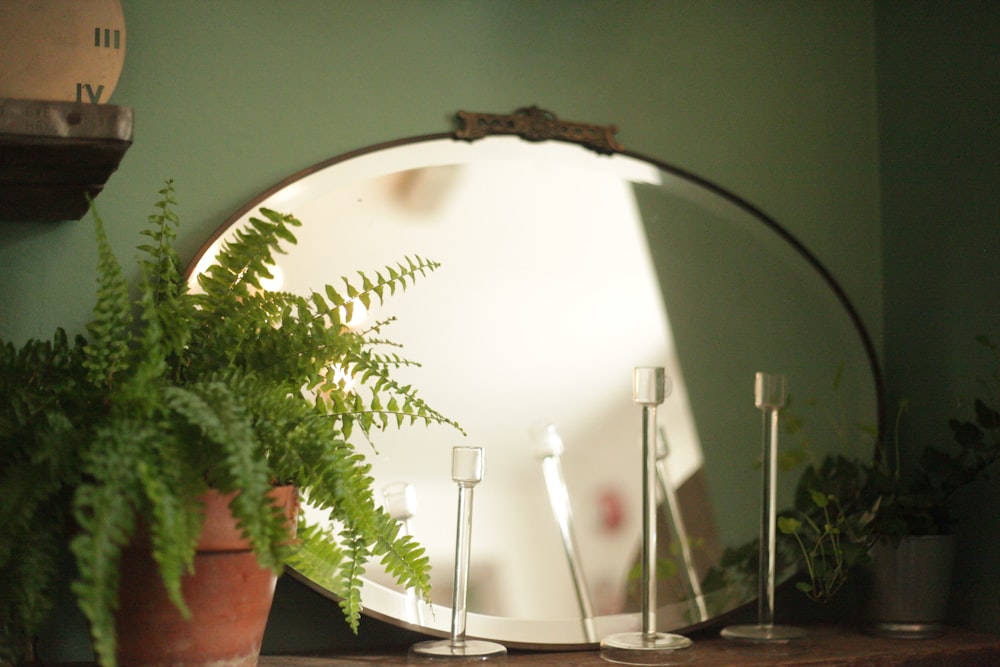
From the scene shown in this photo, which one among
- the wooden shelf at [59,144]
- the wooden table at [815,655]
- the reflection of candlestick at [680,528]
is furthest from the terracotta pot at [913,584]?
the wooden shelf at [59,144]

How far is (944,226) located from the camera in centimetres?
174

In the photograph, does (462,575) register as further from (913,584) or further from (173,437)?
(913,584)

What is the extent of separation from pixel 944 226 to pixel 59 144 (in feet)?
→ 4.56

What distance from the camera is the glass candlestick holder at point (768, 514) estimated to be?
5.04ft

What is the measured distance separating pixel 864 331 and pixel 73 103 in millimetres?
1316

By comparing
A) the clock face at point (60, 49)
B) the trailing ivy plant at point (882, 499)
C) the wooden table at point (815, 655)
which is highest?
the clock face at point (60, 49)

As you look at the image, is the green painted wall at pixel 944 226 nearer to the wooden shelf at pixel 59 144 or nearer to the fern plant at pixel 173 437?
the fern plant at pixel 173 437

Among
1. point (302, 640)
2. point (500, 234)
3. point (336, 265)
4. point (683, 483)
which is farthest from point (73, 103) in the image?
point (683, 483)

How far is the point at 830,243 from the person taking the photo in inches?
72.3

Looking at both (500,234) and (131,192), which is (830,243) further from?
(131,192)

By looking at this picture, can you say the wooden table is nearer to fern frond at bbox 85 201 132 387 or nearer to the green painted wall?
the green painted wall

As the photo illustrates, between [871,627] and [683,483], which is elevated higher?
[683,483]

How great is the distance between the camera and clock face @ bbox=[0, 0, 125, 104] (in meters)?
1.21

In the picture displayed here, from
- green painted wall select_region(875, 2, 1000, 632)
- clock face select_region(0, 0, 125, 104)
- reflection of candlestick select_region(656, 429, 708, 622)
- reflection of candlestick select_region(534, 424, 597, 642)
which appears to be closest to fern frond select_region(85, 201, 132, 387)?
clock face select_region(0, 0, 125, 104)
